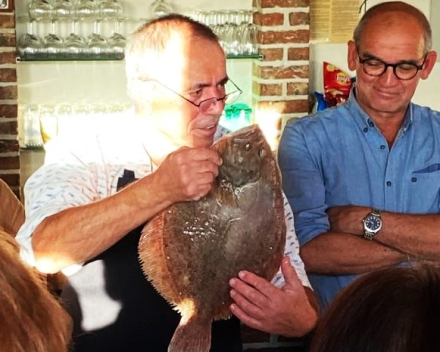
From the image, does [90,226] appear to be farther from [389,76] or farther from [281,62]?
[281,62]

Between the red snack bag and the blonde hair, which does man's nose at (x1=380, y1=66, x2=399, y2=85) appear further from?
the red snack bag

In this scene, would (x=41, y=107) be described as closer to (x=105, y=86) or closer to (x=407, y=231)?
(x=105, y=86)

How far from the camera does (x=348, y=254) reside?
2145 millimetres

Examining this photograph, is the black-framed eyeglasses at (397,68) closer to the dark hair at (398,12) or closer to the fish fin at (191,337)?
the dark hair at (398,12)

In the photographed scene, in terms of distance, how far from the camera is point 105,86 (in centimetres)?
419

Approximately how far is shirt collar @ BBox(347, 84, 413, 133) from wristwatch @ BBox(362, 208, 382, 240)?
0.29 meters

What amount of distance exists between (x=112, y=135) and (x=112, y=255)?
27 centimetres

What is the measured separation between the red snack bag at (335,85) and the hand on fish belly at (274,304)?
242 cm

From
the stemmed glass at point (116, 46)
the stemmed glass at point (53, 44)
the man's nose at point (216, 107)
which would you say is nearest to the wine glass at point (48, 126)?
the stemmed glass at point (53, 44)

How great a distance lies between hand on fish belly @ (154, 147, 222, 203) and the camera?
149cm

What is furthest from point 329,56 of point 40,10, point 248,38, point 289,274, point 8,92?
point 289,274

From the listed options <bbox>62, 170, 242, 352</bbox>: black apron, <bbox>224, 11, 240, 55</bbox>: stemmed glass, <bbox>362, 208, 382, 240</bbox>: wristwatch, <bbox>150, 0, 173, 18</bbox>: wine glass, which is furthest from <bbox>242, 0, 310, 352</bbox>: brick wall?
<bbox>62, 170, 242, 352</bbox>: black apron

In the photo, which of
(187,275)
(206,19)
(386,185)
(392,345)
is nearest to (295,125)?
(386,185)

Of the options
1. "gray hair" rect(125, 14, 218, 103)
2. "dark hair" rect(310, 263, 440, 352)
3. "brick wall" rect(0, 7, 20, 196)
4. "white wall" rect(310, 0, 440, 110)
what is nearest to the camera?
"dark hair" rect(310, 263, 440, 352)
